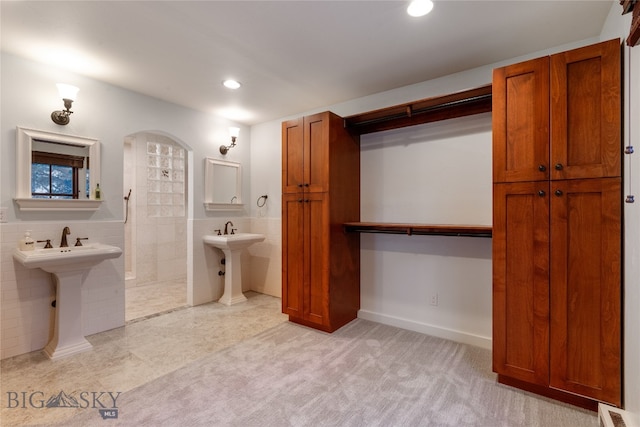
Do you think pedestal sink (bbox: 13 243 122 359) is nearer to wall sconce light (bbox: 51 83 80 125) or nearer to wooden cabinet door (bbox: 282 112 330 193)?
wall sconce light (bbox: 51 83 80 125)

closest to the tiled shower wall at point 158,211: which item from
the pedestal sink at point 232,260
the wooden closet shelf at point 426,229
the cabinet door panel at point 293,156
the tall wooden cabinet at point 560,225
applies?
the pedestal sink at point 232,260

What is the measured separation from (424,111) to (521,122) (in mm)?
975

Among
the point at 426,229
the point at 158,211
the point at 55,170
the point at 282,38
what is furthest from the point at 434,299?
the point at 158,211

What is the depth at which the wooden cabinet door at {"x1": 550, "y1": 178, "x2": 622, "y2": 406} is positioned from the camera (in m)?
1.73

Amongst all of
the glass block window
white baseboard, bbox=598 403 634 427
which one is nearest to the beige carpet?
white baseboard, bbox=598 403 634 427

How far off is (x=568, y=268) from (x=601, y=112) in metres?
0.94

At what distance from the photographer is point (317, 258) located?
3.07 metres

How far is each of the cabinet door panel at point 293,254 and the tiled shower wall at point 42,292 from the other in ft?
5.64

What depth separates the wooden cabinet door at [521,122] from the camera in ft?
6.31

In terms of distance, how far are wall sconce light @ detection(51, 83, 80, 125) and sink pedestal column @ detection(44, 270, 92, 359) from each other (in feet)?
4.50

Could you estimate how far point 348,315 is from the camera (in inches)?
130

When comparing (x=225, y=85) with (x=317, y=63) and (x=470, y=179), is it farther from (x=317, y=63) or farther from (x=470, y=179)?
(x=470, y=179)

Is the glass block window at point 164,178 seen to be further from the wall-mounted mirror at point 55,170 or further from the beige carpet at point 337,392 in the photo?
the beige carpet at point 337,392

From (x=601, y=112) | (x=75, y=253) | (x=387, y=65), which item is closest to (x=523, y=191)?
(x=601, y=112)
